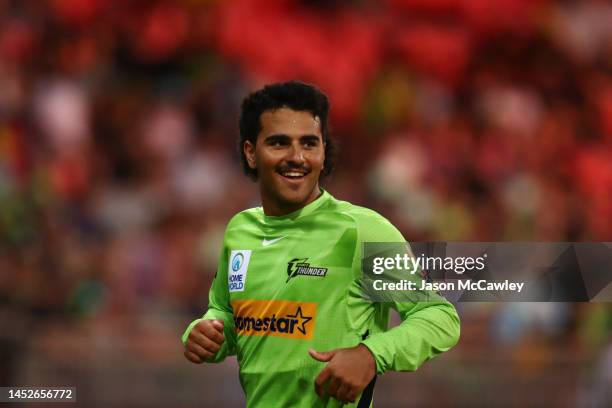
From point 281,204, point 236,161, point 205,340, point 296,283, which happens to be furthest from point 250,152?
point 236,161

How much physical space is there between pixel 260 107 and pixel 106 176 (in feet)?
18.3

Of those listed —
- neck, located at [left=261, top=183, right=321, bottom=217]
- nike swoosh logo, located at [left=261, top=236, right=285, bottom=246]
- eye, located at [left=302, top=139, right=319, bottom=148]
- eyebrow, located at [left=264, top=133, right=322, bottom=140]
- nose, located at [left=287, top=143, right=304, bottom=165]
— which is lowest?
nike swoosh logo, located at [left=261, top=236, right=285, bottom=246]

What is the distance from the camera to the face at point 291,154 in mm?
4246

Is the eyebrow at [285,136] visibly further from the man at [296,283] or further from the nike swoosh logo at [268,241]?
the nike swoosh logo at [268,241]

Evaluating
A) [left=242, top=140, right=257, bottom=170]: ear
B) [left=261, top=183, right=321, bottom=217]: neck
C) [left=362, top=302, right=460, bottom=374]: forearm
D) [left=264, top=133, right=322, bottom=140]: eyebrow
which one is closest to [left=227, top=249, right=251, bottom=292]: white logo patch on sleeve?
[left=261, top=183, right=321, bottom=217]: neck

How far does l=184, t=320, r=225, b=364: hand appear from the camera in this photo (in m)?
4.18

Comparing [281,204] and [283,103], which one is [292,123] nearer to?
[283,103]

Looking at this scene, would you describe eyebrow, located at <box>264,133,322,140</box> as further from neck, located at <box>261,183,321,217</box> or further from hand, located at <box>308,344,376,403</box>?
hand, located at <box>308,344,376,403</box>

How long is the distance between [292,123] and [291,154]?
0.35 feet

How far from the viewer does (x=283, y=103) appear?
4.29 metres

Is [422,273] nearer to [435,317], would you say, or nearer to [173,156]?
[435,317]

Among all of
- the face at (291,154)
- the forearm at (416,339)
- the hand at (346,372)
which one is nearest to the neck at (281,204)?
the face at (291,154)

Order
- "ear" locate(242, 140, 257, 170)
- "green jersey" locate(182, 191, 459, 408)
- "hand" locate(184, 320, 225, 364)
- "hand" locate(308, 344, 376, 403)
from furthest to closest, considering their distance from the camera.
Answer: "ear" locate(242, 140, 257, 170)
"hand" locate(184, 320, 225, 364)
"green jersey" locate(182, 191, 459, 408)
"hand" locate(308, 344, 376, 403)

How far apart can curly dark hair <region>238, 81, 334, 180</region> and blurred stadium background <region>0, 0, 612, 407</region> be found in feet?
13.3
